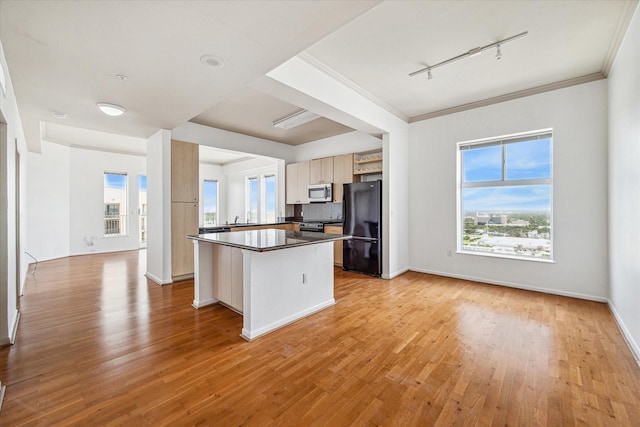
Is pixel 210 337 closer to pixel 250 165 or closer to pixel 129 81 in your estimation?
pixel 129 81

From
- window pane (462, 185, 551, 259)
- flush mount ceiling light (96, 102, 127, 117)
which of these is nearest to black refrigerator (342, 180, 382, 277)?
window pane (462, 185, 551, 259)

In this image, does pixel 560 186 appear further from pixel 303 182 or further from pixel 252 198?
pixel 252 198

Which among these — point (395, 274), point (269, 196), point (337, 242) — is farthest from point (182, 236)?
point (269, 196)

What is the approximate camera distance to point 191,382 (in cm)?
188

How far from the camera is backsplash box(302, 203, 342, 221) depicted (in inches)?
241

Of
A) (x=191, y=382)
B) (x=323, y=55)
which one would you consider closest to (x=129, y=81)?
(x=323, y=55)

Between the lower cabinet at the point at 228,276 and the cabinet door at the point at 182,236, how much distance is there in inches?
59.7

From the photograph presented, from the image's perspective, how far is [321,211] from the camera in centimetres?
643

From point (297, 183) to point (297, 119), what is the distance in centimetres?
216

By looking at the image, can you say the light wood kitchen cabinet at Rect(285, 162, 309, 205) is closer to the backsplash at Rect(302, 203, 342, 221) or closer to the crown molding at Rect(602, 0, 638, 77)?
the backsplash at Rect(302, 203, 342, 221)

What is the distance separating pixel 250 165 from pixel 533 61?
7.32m

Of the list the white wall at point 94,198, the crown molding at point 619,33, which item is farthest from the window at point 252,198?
the crown molding at point 619,33

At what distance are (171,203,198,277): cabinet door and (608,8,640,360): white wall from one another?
536cm

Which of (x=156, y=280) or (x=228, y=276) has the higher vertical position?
(x=228, y=276)
